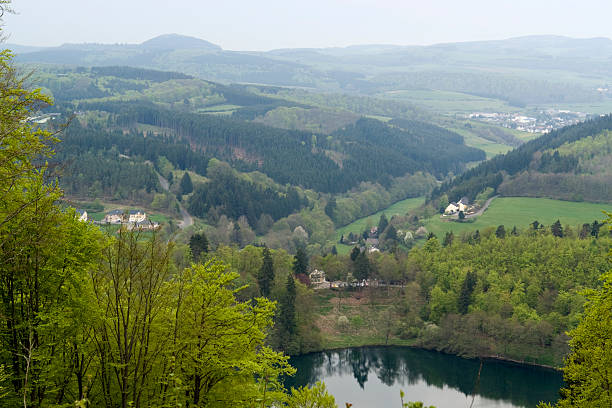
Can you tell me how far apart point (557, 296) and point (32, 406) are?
6330 cm

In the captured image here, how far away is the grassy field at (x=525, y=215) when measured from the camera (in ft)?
346

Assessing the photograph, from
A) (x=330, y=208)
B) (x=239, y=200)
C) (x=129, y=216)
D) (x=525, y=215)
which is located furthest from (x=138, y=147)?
(x=525, y=215)

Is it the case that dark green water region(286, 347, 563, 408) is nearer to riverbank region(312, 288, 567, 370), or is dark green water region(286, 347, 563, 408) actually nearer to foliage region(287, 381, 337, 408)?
riverbank region(312, 288, 567, 370)

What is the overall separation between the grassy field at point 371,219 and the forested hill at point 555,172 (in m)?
9.31

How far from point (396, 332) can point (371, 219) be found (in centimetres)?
6346

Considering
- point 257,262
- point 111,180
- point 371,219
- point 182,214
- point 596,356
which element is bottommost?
point 371,219

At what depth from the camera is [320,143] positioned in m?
192

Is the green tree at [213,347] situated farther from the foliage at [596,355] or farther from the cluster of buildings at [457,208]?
the cluster of buildings at [457,208]

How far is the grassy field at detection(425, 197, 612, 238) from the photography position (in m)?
105

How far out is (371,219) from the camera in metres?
130

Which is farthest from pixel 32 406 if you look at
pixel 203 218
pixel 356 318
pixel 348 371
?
pixel 203 218

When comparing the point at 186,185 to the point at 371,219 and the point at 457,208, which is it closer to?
the point at 371,219

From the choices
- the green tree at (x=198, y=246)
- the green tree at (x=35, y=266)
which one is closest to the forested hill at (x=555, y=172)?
the green tree at (x=198, y=246)

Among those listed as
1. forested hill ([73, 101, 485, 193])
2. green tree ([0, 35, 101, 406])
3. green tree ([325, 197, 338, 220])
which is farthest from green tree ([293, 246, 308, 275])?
forested hill ([73, 101, 485, 193])
